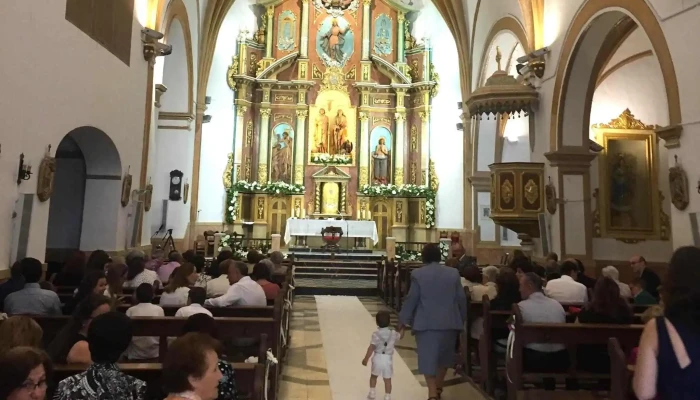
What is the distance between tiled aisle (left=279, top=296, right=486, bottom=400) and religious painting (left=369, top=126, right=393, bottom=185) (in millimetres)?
10755

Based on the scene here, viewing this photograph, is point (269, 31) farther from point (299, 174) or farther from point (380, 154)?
point (380, 154)

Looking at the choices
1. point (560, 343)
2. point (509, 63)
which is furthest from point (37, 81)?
point (509, 63)

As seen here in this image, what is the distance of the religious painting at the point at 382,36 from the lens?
20281 millimetres

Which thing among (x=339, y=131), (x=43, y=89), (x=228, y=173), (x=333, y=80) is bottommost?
(x=43, y=89)

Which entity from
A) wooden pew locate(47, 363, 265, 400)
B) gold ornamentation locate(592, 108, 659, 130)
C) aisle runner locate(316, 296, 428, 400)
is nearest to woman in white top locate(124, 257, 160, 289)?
aisle runner locate(316, 296, 428, 400)

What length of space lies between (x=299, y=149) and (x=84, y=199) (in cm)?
1064

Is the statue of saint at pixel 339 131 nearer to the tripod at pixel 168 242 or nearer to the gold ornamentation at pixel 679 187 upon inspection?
the tripod at pixel 168 242

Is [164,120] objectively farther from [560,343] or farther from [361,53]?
[560,343]

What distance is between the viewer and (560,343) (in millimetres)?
4062

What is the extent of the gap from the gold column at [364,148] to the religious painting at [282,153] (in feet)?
8.91

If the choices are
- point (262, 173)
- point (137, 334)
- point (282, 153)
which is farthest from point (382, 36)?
point (137, 334)

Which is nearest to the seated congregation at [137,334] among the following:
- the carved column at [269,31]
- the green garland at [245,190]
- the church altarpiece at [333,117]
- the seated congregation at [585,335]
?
the seated congregation at [585,335]

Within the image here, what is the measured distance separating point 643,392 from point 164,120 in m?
15.8

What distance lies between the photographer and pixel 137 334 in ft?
12.6
